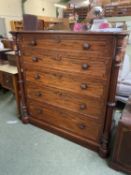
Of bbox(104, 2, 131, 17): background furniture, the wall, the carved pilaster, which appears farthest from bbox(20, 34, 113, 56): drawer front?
the wall

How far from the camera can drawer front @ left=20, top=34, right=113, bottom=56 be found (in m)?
1.10

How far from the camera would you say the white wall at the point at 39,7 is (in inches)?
256

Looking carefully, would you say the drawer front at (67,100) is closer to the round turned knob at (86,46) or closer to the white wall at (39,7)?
the round turned knob at (86,46)

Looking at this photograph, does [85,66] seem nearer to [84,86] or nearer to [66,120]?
[84,86]

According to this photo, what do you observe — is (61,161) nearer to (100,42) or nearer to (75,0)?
(100,42)

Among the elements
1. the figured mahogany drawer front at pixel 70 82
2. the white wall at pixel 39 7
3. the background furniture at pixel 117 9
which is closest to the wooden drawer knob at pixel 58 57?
the figured mahogany drawer front at pixel 70 82

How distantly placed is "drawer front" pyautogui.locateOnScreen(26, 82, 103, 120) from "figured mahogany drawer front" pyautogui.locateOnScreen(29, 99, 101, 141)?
69mm

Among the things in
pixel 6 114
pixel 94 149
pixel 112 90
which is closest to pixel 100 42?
pixel 112 90

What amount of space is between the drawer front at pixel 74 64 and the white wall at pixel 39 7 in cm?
604

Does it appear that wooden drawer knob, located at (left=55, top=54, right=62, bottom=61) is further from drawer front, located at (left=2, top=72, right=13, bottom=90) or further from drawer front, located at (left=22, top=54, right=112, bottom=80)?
drawer front, located at (left=2, top=72, right=13, bottom=90)

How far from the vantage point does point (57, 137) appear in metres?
1.68

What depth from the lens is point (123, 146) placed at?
45.6 inches

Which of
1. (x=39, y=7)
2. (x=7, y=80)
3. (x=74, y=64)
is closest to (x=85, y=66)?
(x=74, y=64)

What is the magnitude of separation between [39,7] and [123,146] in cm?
748
